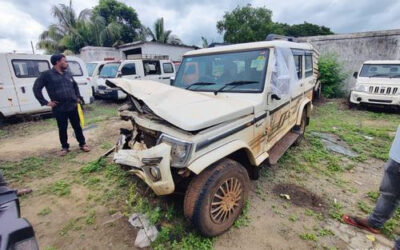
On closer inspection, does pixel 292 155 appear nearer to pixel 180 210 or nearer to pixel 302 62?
pixel 302 62

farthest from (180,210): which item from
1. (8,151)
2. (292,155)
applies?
(8,151)

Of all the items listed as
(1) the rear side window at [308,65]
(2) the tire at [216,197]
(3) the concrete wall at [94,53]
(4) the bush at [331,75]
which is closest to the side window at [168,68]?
(4) the bush at [331,75]

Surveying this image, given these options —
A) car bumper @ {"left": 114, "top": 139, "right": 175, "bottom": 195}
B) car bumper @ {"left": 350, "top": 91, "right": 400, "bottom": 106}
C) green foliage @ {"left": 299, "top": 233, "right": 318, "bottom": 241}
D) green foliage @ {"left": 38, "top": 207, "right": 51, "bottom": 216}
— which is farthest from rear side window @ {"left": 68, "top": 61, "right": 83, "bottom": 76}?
car bumper @ {"left": 350, "top": 91, "right": 400, "bottom": 106}

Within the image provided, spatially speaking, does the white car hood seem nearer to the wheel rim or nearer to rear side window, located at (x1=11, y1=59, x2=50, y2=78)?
the wheel rim

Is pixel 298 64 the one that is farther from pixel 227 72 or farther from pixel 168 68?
pixel 168 68

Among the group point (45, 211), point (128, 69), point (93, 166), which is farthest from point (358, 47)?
point (45, 211)

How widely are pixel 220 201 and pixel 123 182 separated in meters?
1.67

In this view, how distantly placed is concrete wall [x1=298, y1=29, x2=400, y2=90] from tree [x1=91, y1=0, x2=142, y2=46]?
60.8ft

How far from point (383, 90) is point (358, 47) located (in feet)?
13.1

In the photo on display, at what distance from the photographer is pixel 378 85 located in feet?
23.1

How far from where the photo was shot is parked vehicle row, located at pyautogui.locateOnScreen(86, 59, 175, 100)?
30.6ft

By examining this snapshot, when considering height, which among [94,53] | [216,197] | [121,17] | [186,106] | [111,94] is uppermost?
[121,17]

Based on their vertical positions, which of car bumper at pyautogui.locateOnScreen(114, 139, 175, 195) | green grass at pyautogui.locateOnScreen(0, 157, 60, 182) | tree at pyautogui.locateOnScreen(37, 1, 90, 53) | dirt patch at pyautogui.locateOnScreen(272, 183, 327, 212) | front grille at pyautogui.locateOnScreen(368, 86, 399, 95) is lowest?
dirt patch at pyautogui.locateOnScreen(272, 183, 327, 212)

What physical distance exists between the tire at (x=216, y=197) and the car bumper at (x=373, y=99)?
7.24 meters
